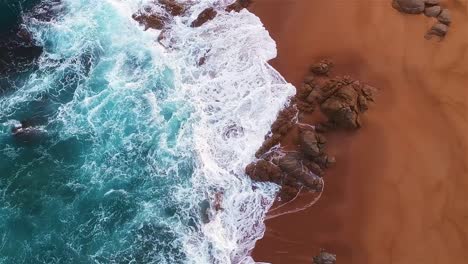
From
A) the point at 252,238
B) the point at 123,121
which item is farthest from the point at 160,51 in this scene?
the point at 252,238

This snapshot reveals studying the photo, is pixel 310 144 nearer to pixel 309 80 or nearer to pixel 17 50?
pixel 309 80

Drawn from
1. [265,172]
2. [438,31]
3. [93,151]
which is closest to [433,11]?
[438,31]

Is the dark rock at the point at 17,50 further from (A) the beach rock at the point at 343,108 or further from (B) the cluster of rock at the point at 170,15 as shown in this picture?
(A) the beach rock at the point at 343,108

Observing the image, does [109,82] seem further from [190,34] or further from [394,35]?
[394,35]

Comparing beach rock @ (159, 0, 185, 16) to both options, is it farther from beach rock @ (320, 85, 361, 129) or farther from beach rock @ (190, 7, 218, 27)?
beach rock @ (320, 85, 361, 129)

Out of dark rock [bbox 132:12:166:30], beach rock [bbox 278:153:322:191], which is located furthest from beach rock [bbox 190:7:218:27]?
beach rock [bbox 278:153:322:191]
